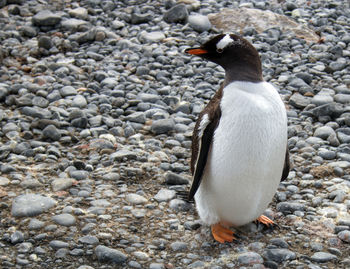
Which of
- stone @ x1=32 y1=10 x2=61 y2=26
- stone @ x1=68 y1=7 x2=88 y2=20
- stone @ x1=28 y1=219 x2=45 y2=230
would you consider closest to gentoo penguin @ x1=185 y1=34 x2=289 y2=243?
stone @ x1=28 y1=219 x2=45 y2=230

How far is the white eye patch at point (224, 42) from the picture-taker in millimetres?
3916

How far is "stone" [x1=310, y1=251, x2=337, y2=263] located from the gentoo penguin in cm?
44

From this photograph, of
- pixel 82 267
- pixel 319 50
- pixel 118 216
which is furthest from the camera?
pixel 319 50

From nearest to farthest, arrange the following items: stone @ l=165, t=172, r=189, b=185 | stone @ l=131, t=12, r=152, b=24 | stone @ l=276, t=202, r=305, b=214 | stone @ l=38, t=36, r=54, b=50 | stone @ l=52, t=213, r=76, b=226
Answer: stone @ l=52, t=213, r=76, b=226
stone @ l=276, t=202, r=305, b=214
stone @ l=165, t=172, r=189, b=185
stone @ l=38, t=36, r=54, b=50
stone @ l=131, t=12, r=152, b=24

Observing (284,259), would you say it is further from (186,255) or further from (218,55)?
(218,55)

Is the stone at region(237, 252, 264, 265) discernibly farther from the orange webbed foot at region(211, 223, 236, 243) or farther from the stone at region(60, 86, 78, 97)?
the stone at region(60, 86, 78, 97)

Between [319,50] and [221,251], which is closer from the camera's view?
[221,251]

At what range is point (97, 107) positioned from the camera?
5.89 metres

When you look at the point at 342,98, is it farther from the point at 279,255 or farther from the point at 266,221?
the point at 279,255

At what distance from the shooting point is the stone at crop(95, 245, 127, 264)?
146 inches

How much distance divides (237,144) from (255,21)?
14.3 ft

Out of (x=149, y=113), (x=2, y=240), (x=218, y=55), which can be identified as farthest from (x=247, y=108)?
(x=149, y=113)

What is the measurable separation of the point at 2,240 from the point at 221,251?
4.43ft

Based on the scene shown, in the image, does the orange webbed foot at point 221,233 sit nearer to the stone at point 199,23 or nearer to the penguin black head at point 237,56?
the penguin black head at point 237,56
